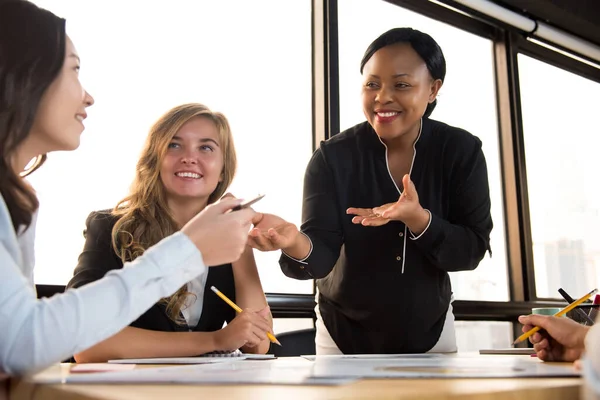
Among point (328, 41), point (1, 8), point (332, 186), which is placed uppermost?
point (328, 41)

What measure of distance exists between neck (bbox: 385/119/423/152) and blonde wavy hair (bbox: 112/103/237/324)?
0.51m

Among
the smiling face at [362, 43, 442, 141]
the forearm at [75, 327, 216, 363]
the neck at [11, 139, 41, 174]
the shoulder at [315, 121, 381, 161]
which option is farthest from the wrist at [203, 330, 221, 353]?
the smiling face at [362, 43, 442, 141]

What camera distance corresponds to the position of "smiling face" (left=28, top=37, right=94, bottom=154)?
1.11m

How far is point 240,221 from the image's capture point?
3.26 feet

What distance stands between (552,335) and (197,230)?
71 cm

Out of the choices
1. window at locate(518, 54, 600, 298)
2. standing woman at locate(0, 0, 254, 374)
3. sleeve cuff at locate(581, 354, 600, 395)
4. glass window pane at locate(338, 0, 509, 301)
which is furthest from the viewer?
window at locate(518, 54, 600, 298)

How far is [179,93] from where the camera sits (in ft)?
8.36

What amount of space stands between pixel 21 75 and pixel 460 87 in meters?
3.26

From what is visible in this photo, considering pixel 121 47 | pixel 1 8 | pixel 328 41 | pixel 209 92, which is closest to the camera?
pixel 1 8

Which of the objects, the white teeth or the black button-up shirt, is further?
the white teeth

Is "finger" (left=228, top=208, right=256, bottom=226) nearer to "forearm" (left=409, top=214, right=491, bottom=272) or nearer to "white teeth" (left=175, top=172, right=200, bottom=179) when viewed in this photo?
"forearm" (left=409, top=214, right=491, bottom=272)

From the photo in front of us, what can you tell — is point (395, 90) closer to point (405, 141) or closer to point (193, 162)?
point (405, 141)

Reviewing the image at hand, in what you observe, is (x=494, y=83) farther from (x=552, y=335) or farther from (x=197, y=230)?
(x=197, y=230)

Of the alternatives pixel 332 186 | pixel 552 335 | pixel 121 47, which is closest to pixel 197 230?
pixel 552 335
